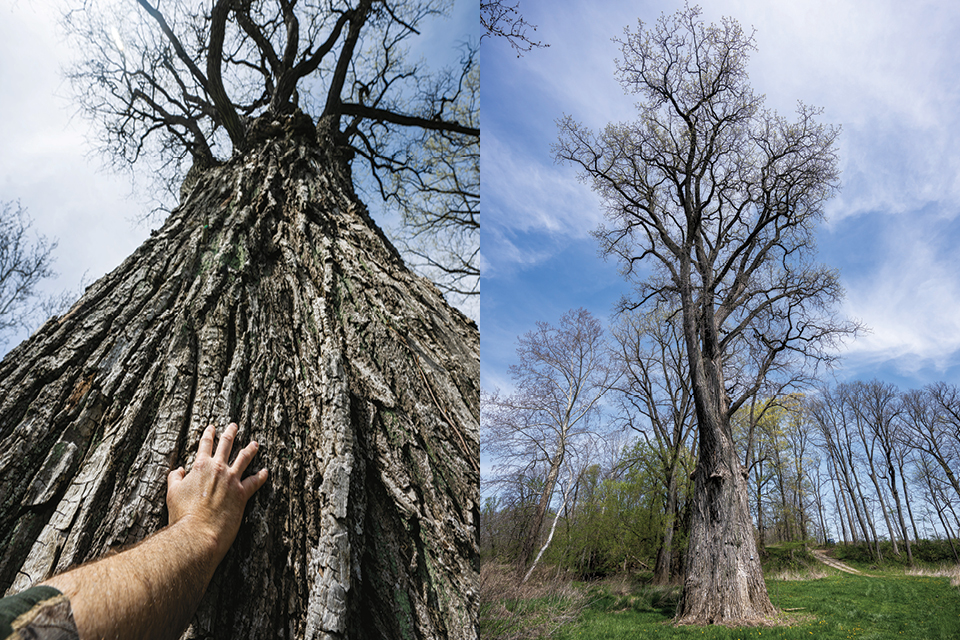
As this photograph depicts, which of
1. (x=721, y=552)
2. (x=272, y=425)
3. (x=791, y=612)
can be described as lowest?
(x=791, y=612)

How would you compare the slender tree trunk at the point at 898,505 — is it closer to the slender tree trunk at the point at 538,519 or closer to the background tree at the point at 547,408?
the background tree at the point at 547,408

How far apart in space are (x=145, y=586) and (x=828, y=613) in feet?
7.54

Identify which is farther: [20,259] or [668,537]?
[668,537]

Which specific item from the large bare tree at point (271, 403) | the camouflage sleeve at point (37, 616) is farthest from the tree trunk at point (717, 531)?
the camouflage sleeve at point (37, 616)

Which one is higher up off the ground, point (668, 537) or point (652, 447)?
point (652, 447)

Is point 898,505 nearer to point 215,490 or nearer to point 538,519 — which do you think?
point 538,519

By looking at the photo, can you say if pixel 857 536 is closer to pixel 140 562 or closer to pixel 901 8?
pixel 140 562

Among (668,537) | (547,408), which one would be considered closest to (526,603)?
(547,408)

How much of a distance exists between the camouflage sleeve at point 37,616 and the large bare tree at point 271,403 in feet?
0.79

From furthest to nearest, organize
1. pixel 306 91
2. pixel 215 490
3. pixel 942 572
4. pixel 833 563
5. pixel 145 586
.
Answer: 1. pixel 306 91
2. pixel 833 563
3. pixel 942 572
4. pixel 215 490
5. pixel 145 586

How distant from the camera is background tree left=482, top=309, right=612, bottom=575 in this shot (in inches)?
75.1

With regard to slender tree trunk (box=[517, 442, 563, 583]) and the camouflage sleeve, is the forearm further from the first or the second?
slender tree trunk (box=[517, 442, 563, 583])

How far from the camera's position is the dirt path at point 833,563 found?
1.77 m

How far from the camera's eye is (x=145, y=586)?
1.91ft
